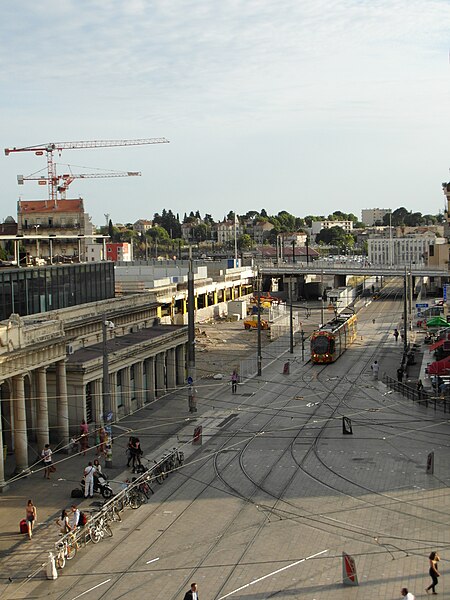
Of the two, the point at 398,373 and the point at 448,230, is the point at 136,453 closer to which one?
the point at 398,373

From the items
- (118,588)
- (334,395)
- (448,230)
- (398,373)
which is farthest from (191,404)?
(448,230)

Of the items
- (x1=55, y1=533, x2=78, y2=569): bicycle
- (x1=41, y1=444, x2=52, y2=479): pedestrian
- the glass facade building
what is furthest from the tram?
(x1=55, y1=533, x2=78, y2=569): bicycle

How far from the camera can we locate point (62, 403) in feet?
121

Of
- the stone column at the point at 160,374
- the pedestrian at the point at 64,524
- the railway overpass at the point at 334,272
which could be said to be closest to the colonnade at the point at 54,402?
the stone column at the point at 160,374

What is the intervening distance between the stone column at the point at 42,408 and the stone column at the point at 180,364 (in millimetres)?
19138

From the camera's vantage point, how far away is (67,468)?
111ft

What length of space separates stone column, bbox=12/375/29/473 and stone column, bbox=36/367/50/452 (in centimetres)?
170

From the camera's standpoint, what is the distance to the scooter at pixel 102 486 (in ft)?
95.5

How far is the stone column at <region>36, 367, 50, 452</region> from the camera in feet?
111

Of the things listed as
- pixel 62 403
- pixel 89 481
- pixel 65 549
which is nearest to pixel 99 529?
pixel 65 549

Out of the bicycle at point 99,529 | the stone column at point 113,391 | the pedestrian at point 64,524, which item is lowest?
the bicycle at point 99,529

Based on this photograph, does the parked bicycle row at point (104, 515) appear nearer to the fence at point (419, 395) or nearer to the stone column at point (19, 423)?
the stone column at point (19, 423)

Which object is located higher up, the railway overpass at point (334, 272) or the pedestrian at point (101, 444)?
the railway overpass at point (334, 272)

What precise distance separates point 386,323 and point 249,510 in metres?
74.0
